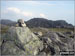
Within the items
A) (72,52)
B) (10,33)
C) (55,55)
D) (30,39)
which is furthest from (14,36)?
(72,52)

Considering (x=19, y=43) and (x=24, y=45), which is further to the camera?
(x=19, y=43)

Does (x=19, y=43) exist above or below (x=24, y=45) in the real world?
above

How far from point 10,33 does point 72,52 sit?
8259 mm

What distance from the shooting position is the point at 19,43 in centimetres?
1284

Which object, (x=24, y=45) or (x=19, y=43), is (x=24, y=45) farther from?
(x=19, y=43)

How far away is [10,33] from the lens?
43.8ft

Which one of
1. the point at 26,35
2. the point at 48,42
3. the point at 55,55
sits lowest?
the point at 55,55

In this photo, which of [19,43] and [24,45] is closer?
[24,45]

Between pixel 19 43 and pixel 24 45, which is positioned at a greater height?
pixel 19 43

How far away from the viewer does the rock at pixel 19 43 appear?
12.4m

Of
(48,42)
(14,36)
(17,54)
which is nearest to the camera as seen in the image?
(17,54)

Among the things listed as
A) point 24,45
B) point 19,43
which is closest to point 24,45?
point 24,45

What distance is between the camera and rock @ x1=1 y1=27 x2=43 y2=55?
12438 millimetres

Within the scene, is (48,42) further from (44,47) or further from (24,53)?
(24,53)
